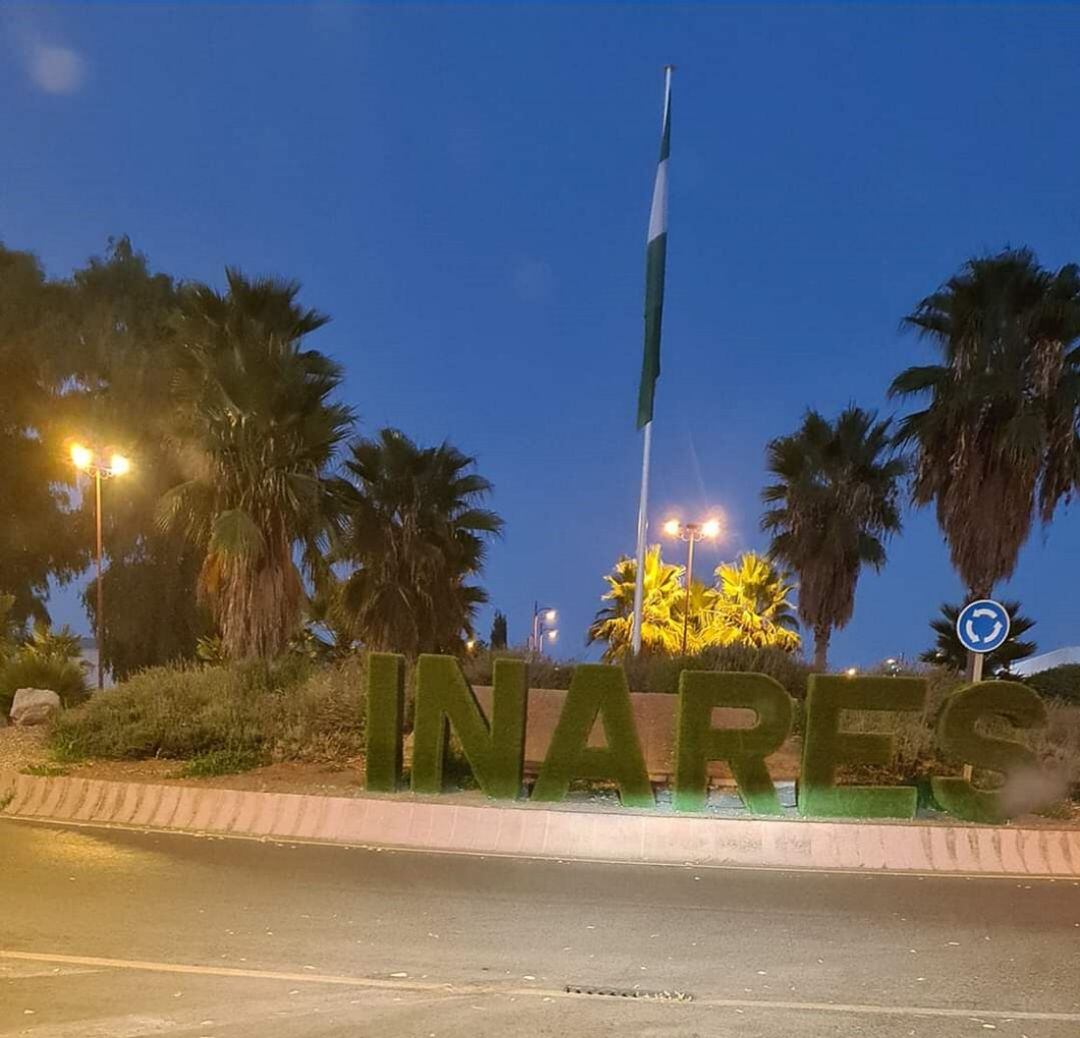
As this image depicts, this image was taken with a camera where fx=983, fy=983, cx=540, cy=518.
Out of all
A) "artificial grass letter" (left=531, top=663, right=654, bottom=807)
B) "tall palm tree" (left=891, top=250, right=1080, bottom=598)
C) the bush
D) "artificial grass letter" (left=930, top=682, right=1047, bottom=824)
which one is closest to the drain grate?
"artificial grass letter" (left=531, top=663, right=654, bottom=807)

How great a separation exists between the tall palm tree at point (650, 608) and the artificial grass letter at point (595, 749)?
844 inches

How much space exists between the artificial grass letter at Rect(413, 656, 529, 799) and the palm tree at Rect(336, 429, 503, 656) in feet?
47.2

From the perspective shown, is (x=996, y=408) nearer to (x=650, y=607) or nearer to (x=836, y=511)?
(x=836, y=511)

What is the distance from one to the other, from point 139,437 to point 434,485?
10447 millimetres

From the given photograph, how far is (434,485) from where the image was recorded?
1004 inches

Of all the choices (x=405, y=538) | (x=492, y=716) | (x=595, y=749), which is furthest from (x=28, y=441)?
(x=595, y=749)

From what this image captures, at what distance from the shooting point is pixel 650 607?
1442 inches

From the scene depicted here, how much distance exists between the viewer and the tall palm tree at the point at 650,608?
3466 centimetres

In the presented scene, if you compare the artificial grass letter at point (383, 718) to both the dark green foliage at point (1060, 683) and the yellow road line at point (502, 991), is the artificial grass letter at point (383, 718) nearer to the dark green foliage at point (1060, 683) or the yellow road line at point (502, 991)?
the yellow road line at point (502, 991)

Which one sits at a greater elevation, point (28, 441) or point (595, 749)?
point (28, 441)

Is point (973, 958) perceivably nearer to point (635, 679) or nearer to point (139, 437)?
point (635, 679)

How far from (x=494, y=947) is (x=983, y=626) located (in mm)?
7145

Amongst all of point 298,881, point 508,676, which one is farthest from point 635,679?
point 298,881

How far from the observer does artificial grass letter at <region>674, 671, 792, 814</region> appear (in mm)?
10461
